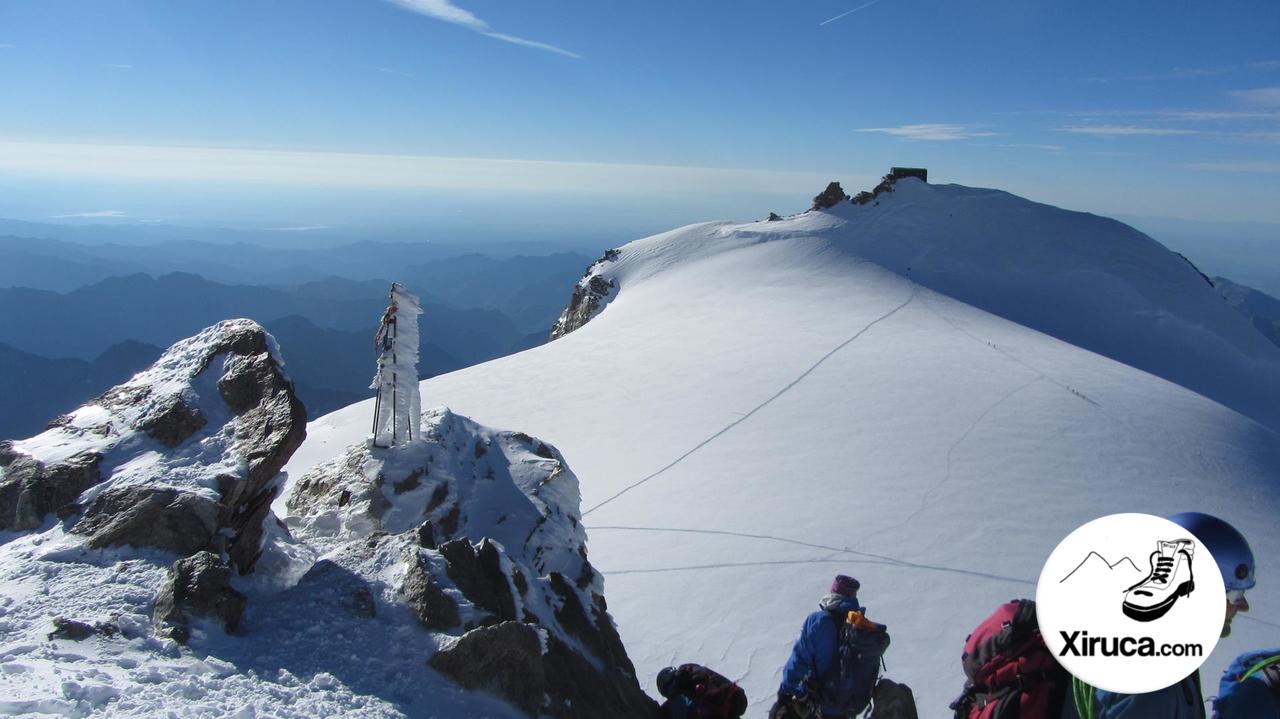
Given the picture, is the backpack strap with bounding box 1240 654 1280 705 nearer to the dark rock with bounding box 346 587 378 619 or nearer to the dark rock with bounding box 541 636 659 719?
the dark rock with bounding box 541 636 659 719

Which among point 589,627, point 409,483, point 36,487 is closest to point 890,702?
point 589,627

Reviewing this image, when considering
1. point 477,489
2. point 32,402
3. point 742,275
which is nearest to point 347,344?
point 32,402

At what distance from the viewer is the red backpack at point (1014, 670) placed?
3168 millimetres

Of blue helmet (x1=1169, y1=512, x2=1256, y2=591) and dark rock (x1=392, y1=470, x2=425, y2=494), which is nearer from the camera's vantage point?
blue helmet (x1=1169, y1=512, x2=1256, y2=591)

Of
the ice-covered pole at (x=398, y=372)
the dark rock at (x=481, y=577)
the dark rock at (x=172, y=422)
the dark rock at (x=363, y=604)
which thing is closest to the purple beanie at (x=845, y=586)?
the dark rock at (x=481, y=577)

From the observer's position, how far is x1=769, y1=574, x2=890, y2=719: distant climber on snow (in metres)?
5.65

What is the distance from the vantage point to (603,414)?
19625 mm

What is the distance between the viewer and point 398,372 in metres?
10.1

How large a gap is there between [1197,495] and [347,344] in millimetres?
186232

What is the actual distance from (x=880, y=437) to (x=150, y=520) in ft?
45.8

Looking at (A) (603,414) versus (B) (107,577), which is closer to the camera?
(B) (107,577)

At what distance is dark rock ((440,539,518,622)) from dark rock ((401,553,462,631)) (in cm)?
24

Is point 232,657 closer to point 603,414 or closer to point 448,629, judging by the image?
point 448,629

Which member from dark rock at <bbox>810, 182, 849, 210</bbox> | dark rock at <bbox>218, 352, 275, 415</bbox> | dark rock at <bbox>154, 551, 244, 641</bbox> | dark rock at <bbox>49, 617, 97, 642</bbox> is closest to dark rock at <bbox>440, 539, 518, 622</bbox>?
dark rock at <bbox>154, 551, 244, 641</bbox>
